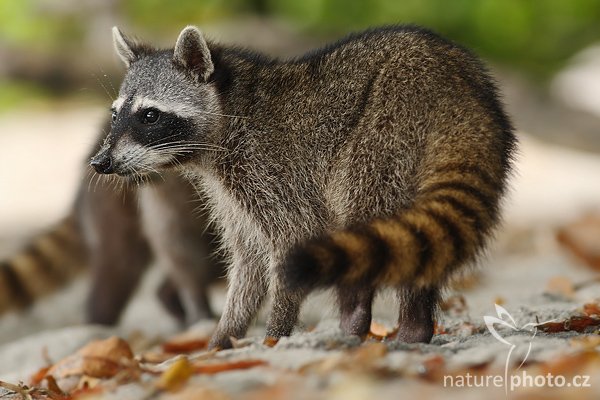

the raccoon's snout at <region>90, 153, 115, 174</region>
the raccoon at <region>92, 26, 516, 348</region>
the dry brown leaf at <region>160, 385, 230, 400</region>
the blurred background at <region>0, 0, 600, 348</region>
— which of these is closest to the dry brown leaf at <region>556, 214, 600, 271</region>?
the blurred background at <region>0, 0, 600, 348</region>

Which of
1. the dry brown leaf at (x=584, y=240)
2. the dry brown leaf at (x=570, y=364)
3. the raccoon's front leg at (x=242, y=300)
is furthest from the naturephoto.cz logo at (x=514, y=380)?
the dry brown leaf at (x=584, y=240)

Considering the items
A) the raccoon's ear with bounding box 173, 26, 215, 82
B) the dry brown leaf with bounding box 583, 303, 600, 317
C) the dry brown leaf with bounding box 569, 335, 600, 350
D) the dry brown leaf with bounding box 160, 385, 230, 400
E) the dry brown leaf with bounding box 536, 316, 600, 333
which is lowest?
the dry brown leaf with bounding box 160, 385, 230, 400

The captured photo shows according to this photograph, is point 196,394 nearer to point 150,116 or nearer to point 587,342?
point 587,342

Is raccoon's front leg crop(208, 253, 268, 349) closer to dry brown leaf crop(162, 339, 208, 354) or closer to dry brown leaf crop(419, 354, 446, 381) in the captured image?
dry brown leaf crop(162, 339, 208, 354)

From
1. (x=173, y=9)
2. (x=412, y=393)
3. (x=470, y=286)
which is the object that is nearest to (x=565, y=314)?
(x=412, y=393)

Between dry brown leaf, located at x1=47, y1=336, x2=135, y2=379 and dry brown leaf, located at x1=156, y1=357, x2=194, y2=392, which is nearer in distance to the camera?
dry brown leaf, located at x1=156, y1=357, x2=194, y2=392

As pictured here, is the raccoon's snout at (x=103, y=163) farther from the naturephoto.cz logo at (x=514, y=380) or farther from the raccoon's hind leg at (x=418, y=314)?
the naturephoto.cz logo at (x=514, y=380)

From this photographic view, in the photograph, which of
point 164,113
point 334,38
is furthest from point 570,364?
point 334,38

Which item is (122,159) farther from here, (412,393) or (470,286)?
(470,286)
